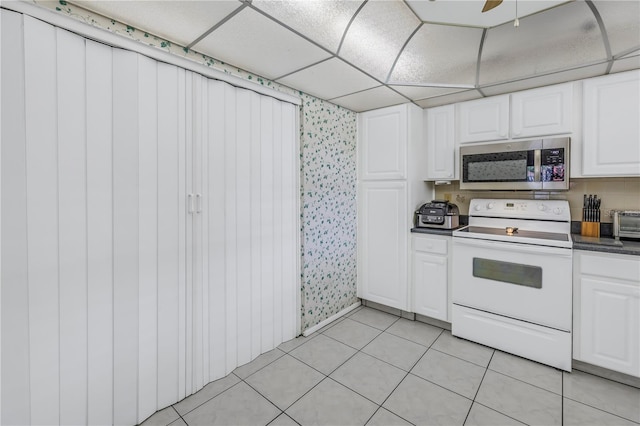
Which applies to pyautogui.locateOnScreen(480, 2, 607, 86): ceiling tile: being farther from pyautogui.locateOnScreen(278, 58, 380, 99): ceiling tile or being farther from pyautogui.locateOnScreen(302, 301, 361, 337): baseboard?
pyautogui.locateOnScreen(302, 301, 361, 337): baseboard

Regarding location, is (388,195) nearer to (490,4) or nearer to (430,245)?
(430,245)

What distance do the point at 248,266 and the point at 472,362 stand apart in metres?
1.92

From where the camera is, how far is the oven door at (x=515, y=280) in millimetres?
2180

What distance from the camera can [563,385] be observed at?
202 cm

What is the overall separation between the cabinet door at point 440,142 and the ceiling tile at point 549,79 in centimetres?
43

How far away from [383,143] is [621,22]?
1.82m

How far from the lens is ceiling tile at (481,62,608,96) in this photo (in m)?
2.12

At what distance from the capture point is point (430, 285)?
2869 millimetres

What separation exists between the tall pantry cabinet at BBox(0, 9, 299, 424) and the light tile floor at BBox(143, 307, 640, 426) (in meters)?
0.25

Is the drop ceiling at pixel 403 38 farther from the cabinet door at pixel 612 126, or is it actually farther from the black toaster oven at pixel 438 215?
the black toaster oven at pixel 438 215

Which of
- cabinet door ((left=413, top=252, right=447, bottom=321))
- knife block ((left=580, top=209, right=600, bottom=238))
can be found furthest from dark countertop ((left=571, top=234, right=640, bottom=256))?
cabinet door ((left=413, top=252, right=447, bottom=321))

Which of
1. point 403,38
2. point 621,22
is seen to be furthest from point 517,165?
point 403,38

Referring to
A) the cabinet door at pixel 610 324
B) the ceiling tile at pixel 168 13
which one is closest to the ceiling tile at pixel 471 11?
the ceiling tile at pixel 168 13

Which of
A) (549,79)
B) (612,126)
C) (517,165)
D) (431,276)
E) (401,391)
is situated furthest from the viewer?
(431,276)
